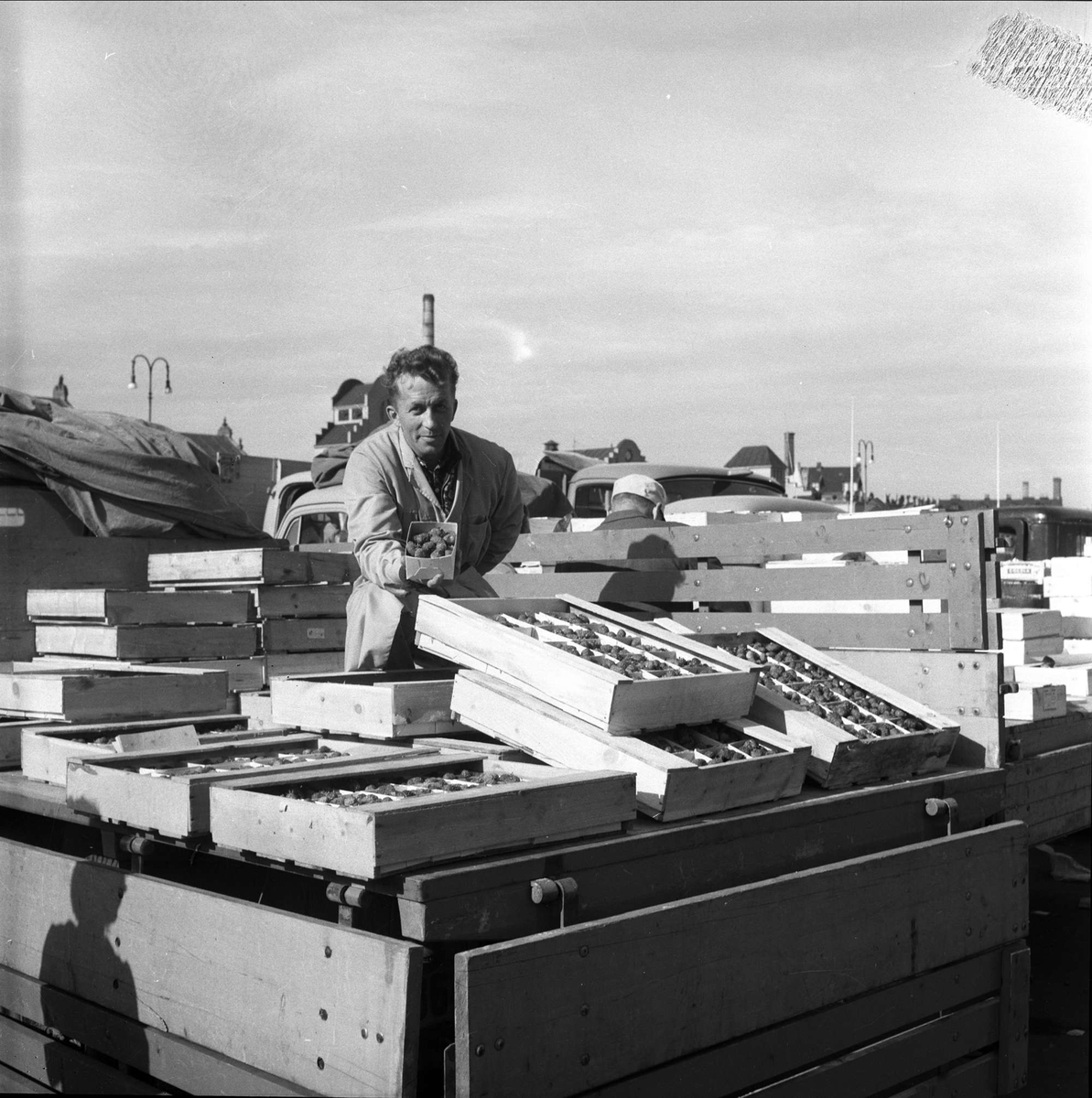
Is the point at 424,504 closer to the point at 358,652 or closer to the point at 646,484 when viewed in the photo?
the point at 358,652

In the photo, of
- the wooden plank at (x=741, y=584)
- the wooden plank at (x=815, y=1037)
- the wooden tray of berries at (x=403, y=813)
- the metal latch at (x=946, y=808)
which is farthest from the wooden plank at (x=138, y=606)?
the wooden plank at (x=815, y=1037)

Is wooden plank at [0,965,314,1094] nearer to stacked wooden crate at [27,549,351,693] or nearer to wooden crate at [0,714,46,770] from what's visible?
wooden crate at [0,714,46,770]

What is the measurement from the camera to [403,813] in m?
2.28

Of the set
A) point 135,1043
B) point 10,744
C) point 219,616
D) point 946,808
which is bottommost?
point 135,1043

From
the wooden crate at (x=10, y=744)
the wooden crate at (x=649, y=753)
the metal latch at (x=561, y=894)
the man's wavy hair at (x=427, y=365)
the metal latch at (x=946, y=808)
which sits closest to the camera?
the metal latch at (x=561, y=894)

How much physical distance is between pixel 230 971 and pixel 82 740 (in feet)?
4.28

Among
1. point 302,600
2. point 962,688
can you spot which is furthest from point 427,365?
point 302,600

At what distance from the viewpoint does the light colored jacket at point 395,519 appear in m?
4.09

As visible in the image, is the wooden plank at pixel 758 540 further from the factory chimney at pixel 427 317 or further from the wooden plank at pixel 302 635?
the factory chimney at pixel 427 317

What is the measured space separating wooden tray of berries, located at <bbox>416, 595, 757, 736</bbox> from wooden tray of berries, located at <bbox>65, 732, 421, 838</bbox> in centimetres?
37

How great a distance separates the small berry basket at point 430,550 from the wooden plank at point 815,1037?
1.73 metres

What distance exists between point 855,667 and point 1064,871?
4.82 metres

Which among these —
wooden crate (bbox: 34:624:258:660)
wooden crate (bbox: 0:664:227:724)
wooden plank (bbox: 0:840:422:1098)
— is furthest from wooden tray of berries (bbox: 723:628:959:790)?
wooden crate (bbox: 34:624:258:660)

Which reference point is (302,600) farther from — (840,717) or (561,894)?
(561,894)
